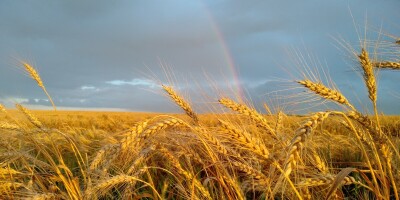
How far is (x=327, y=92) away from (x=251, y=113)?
0.61 metres

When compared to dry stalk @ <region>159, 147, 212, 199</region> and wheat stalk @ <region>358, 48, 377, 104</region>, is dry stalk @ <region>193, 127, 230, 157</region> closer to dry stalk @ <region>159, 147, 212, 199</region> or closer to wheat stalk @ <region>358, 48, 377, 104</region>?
dry stalk @ <region>159, 147, 212, 199</region>

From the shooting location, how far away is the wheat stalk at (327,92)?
2420 mm

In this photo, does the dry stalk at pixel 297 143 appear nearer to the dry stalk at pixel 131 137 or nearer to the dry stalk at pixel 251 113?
the dry stalk at pixel 251 113

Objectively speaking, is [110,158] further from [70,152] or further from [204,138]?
[70,152]

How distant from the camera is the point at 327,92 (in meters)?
2.45

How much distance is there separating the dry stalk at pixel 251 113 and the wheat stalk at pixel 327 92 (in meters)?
0.44

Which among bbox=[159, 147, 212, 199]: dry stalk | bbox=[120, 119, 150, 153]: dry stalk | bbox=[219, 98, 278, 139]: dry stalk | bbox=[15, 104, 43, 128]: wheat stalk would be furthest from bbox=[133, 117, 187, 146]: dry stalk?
bbox=[15, 104, 43, 128]: wheat stalk

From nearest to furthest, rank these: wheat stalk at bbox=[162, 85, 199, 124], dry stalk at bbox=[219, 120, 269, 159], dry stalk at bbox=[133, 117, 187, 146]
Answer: dry stalk at bbox=[219, 120, 269, 159] → dry stalk at bbox=[133, 117, 187, 146] → wheat stalk at bbox=[162, 85, 199, 124]

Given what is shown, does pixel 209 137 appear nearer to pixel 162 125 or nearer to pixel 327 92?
pixel 162 125

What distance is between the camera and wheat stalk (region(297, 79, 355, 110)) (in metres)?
2.42

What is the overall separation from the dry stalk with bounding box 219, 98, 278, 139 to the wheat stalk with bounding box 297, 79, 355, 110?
44 centimetres

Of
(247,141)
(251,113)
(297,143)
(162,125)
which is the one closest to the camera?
(297,143)

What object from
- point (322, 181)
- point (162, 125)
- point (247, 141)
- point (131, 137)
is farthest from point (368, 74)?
point (131, 137)

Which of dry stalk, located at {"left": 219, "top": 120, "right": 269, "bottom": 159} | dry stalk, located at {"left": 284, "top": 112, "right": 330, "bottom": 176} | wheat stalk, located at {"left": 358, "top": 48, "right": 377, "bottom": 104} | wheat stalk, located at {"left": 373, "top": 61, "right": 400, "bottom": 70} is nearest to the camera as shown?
dry stalk, located at {"left": 284, "top": 112, "right": 330, "bottom": 176}
